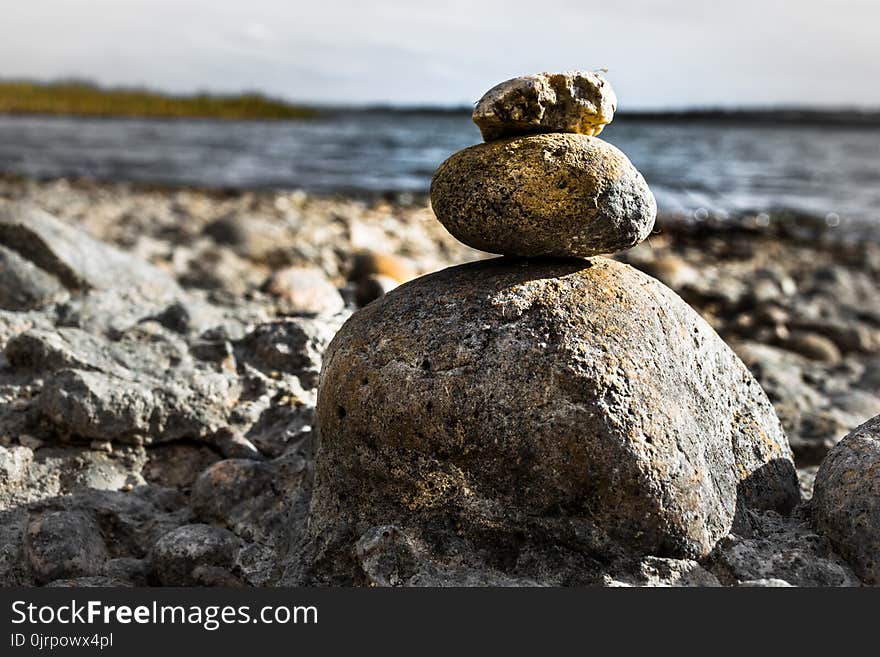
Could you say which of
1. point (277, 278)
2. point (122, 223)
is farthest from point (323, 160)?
point (277, 278)

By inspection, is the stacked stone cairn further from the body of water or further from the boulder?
the body of water

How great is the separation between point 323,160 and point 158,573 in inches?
1129

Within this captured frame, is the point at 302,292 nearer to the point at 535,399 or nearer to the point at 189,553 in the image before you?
the point at 189,553

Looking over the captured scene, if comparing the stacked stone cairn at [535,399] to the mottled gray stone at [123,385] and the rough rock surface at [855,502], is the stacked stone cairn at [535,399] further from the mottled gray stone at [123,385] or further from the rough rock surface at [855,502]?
the mottled gray stone at [123,385]

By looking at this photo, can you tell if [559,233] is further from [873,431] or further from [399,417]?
[873,431]

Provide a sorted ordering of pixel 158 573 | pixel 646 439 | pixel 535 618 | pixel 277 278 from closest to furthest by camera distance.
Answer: pixel 535 618
pixel 646 439
pixel 158 573
pixel 277 278

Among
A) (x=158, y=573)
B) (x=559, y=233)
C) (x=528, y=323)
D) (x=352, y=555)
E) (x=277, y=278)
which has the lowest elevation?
(x=158, y=573)

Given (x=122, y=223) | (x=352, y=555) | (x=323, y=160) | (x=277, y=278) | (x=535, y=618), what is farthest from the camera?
(x=323, y=160)

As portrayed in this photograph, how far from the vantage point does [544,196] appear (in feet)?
13.1

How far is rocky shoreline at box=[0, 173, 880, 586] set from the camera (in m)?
4.10

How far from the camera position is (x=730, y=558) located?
3.76 metres

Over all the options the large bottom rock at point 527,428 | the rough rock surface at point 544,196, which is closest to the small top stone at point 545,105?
the rough rock surface at point 544,196

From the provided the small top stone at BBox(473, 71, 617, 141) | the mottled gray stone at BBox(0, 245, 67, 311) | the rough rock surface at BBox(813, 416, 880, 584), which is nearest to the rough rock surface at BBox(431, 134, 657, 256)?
the small top stone at BBox(473, 71, 617, 141)

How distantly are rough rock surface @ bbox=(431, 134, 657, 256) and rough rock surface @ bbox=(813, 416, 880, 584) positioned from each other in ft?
4.49
